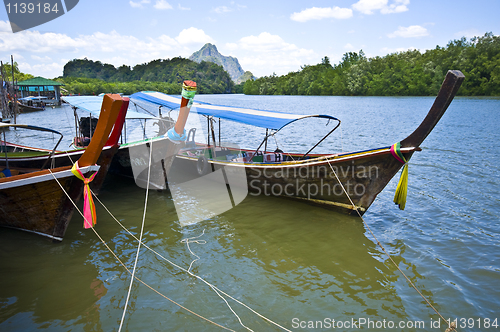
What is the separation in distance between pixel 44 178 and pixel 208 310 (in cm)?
384

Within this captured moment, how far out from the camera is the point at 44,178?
5.62 m

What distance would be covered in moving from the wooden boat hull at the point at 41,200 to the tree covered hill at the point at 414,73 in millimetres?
67219

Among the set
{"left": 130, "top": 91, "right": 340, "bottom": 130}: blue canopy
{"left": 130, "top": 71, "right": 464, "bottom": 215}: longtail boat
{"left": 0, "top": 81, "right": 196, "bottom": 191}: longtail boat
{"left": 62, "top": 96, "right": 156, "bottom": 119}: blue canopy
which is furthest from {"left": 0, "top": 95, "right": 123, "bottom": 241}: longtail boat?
{"left": 62, "top": 96, "right": 156, "bottom": 119}: blue canopy

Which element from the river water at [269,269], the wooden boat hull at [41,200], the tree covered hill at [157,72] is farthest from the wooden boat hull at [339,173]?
the tree covered hill at [157,72]

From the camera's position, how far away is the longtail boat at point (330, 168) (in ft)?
20.1

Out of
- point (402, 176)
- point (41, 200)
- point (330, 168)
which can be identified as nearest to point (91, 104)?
point (41, 200)

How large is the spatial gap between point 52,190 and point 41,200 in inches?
13.7

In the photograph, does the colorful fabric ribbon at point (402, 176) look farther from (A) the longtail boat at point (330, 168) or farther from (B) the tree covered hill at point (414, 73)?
(B) the tree covered hill at point (414, 73)

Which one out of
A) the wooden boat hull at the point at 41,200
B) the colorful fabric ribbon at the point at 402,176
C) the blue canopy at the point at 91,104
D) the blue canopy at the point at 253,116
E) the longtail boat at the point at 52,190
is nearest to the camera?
the longtail boat at the point at 52,190

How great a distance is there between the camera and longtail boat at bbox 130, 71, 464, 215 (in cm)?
613

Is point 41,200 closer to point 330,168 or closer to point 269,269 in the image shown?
point 269,269

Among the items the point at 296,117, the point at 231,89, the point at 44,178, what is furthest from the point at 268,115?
the point at 231,89

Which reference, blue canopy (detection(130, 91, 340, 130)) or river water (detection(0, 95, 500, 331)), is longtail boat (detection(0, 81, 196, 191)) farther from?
river water (detection(0, 95, 500, 331))

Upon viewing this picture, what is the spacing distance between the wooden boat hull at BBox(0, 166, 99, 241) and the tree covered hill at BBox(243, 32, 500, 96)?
6722cm
